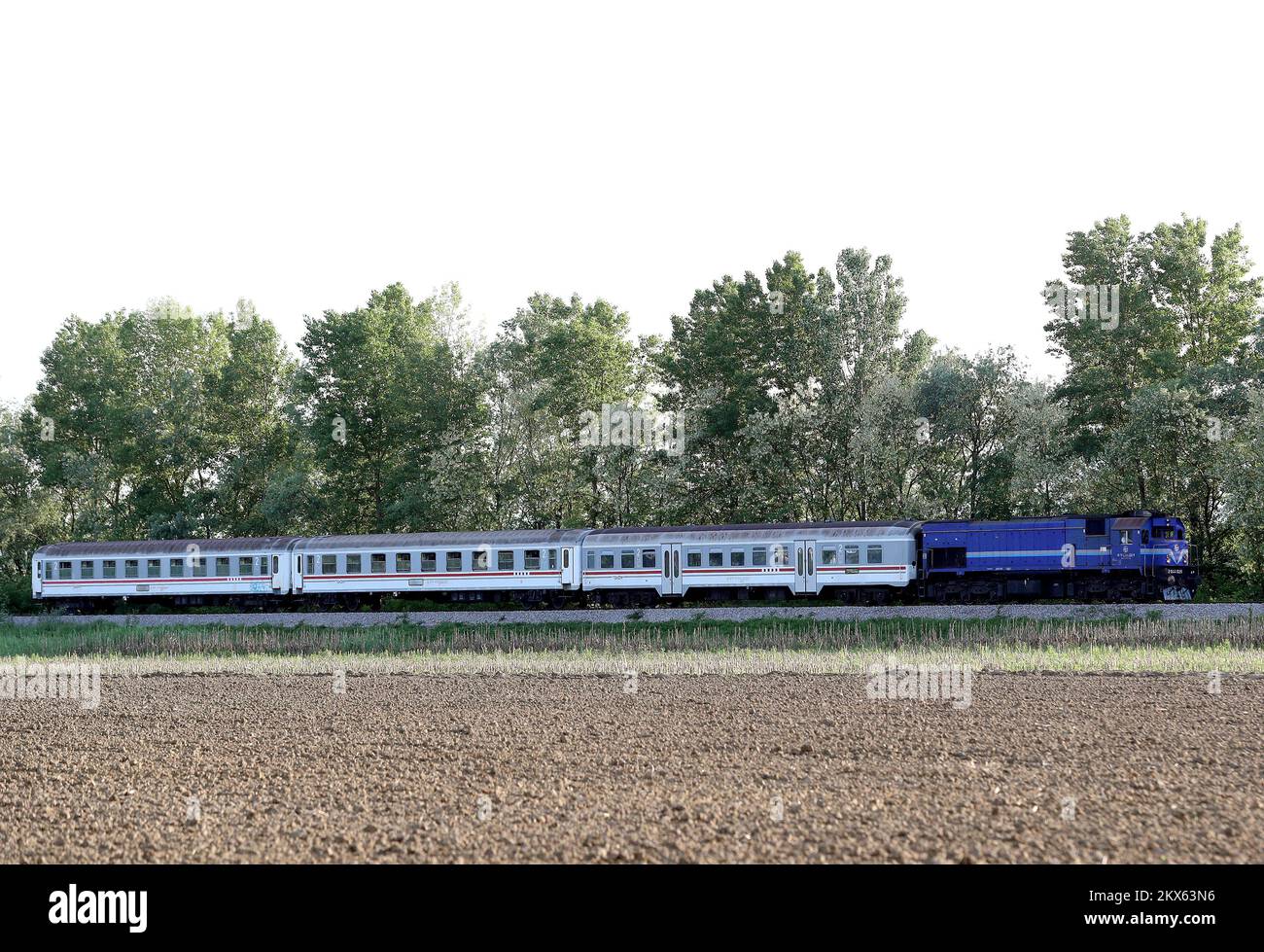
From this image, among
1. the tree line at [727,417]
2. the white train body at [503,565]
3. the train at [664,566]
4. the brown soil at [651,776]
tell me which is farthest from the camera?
the tree line at [727,417]

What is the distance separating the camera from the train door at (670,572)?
43344mm

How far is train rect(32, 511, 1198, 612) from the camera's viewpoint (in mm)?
39750

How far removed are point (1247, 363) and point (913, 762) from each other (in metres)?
37.6

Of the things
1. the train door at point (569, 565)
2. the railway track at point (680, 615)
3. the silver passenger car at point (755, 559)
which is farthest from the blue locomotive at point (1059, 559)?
the train door at point (569, 565)

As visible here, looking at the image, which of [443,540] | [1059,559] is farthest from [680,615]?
[1059,559]

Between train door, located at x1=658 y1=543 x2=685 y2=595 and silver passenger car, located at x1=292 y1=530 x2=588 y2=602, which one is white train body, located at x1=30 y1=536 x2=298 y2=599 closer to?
silver passenger car, located at x1=292 y1=530 x2=588 y2=602

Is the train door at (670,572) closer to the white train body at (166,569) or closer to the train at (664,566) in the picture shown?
the train at (664,566)

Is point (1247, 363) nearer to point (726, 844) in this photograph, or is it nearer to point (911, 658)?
point (911, 658)

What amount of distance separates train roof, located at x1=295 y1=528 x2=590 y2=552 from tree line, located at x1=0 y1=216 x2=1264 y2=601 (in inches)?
355

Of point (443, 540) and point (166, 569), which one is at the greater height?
point (443, 540)

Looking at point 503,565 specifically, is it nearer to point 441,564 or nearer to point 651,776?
point 441,564

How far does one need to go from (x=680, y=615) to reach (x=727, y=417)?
16.9 meters

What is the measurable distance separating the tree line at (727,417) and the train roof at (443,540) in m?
9.02

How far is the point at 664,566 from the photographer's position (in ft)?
143
